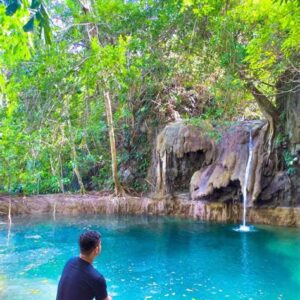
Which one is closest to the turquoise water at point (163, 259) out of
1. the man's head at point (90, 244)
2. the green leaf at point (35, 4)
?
the man's head at point (90, 244)

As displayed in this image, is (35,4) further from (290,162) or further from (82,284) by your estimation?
(290,162)

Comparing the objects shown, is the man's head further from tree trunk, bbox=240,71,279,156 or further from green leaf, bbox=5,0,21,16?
tree trunk, bbox=240,71,279,156

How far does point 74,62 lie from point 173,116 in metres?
9.18

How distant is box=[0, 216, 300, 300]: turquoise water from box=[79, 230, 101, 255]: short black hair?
12.7ft

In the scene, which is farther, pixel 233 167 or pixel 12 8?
pixel 233 167

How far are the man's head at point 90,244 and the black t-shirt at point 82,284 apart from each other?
0.28 ft

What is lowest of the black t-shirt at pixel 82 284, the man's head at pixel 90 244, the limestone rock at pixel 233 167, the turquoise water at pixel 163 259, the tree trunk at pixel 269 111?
the turquoise water at pixel 163 259

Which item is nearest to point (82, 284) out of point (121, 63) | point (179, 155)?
point (121, 63)

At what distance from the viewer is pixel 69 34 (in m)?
8.34

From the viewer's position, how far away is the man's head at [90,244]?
2514 mm

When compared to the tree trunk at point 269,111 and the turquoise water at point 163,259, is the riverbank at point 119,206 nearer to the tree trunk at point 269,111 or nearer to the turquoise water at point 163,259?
the turquoise water at point 163,259

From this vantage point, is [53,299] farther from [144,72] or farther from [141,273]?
[144,72]

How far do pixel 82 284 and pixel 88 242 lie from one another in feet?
0.87

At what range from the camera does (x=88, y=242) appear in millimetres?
2539
